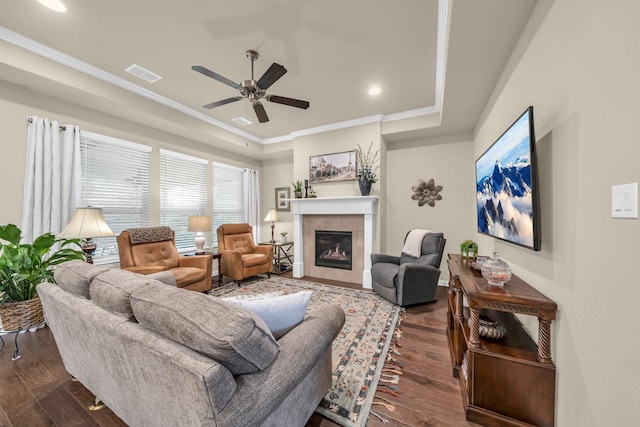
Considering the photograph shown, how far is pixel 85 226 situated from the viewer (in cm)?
244

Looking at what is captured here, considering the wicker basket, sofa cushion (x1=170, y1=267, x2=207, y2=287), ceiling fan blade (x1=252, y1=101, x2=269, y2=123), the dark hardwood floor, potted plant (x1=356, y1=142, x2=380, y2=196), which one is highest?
ceiling fan blade (x1=252, y1=101, x2=269, y2=123)

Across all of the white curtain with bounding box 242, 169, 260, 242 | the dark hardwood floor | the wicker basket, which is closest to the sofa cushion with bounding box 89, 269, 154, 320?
the dark hardwood floor

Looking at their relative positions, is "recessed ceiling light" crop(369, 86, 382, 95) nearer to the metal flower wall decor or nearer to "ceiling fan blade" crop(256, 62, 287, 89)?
"ceiling fan blade" crop(256, 62, 287, 89)

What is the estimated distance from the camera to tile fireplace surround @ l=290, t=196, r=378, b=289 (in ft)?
12.7

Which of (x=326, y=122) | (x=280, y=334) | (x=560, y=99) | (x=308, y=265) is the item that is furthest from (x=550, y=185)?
(x=308, y=265)

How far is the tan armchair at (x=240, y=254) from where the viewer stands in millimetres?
3883

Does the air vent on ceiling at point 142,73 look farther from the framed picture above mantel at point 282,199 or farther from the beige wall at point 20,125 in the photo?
the framed picture above mantel at point 282,199

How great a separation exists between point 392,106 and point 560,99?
252 centimetres

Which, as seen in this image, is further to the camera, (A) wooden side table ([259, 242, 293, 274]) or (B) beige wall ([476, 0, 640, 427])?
(A) wooden side table ([259, 242, 293, 274])

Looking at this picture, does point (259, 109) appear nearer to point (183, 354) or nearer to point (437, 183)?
point (183, 354)

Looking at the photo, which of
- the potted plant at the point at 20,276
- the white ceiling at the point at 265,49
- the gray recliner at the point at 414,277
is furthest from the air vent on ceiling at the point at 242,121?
the gray recliner at the point at 414,277

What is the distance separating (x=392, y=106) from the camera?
3559 mm

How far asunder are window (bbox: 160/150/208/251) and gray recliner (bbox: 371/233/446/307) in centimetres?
334

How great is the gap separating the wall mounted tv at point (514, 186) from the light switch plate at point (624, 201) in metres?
0.47
